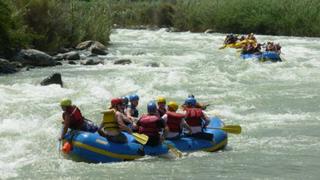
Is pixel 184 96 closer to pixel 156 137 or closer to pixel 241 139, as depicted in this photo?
pixel 241 139

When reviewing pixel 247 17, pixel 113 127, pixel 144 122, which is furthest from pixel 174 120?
pixel 247 17

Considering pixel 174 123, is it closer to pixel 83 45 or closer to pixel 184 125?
pixel 184 125

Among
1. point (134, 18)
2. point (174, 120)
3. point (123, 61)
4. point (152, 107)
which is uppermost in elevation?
point (152, 107)

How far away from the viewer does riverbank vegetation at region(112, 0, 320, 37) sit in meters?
37.8

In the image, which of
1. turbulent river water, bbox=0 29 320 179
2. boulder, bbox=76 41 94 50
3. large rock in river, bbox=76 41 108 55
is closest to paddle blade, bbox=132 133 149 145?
turbulent river water, bbox=0 29 320 179

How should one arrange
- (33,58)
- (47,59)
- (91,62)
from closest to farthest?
(33,58) → (47,59) → (91,62)

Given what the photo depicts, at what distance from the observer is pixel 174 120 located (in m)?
10.5

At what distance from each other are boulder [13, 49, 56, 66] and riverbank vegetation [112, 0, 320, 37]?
1977 centimetres

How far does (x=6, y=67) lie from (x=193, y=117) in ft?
36.4

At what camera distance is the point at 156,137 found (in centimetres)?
1027

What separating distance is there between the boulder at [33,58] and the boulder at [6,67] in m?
1.25

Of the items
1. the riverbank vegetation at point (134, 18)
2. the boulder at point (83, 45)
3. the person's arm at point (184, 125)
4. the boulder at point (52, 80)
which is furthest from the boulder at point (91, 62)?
the person's arm at point (184, 125)

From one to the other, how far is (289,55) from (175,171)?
18020mm

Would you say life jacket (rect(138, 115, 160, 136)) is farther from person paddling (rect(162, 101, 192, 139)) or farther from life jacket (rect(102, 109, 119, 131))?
life jacket (rect(102, 109, 119, 131))
